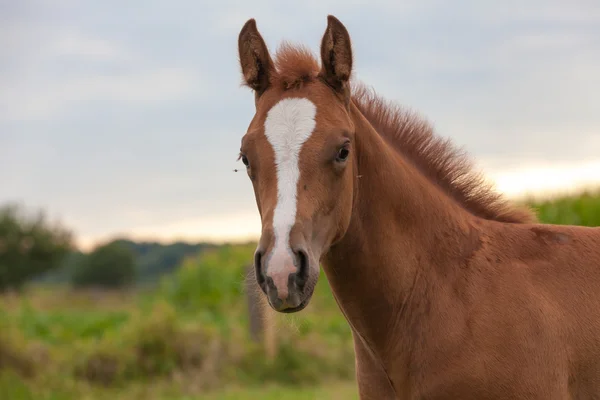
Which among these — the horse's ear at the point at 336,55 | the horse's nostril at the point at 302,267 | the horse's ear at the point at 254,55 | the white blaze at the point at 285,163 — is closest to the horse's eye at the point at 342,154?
the white blaze at the point at 285,163

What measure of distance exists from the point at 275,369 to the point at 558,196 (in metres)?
8.50

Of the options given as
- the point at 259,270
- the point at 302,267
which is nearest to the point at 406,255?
the point at 302,267

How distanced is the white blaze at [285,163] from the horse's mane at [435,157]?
0.77 m

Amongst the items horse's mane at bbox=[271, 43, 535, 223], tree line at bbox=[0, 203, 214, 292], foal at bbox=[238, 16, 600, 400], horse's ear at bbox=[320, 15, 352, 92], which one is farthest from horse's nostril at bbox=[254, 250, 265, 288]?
tree line at bbox=[0, 203, 214, 292]

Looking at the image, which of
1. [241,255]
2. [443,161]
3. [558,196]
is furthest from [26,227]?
[443,161]

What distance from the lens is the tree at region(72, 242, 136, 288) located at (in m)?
33.8

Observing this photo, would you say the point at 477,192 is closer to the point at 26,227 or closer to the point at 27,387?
the point at 27,387

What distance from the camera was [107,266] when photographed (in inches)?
1366

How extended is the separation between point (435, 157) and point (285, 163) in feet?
4.03

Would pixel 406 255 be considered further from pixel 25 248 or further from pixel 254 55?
pixel 25 248

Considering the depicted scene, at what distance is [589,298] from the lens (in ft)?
12.5

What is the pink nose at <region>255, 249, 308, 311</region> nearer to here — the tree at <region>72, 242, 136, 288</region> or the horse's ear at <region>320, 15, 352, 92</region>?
the horse's ear at <region>320, 15, 352, 92</region>

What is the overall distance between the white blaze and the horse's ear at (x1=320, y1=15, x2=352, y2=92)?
0.89 feet

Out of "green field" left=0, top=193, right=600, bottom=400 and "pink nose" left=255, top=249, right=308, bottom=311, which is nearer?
"pink nose" left=255, top=249, right=308, bottom=311
